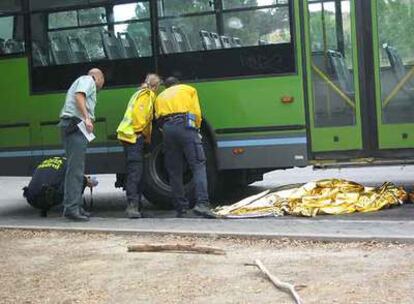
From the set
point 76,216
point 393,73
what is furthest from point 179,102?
point 393,73

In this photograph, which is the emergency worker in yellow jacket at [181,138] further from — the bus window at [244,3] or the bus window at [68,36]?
the bus window at [68,36]

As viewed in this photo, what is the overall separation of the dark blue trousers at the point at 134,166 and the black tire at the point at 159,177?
0.72 metres

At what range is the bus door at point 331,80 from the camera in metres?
8.87

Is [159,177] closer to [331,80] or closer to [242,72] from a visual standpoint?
[242,72]

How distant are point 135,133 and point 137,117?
0.19 meters

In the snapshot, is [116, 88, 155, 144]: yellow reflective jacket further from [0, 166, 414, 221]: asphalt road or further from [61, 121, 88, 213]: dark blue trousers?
[0, 166, 414, 221]: asphalt road

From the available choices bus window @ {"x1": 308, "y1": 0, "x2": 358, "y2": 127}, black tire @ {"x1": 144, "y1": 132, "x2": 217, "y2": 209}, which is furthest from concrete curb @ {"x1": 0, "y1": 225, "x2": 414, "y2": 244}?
bus window @ {"x1": 308, "y1": 0, "x2": 358, "y2": 127}

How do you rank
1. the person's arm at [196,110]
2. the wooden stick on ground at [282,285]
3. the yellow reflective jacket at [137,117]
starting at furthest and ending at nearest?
1. the yellow reflective jacket at [137,117]
2. the person's arm at [196,110]
3. the wooden stick on ground at [282,285]

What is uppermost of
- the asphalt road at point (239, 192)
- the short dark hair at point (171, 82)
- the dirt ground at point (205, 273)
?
the short dark hair at point (171, 82)

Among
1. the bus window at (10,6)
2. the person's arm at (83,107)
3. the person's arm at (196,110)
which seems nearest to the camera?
the person's arm at (83,107)

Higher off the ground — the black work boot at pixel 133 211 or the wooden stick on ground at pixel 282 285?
the black work boot at pixel 133 211

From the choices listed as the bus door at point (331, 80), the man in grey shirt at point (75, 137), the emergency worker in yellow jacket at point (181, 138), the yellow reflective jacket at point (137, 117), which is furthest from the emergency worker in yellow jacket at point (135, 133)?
the bus door at point (331, 80)

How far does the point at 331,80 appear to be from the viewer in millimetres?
8961

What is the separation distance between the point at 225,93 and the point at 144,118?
3.65ft
